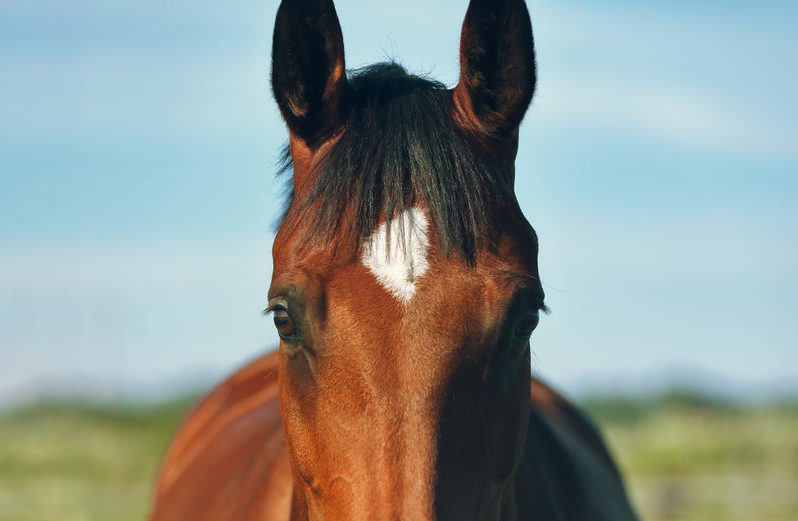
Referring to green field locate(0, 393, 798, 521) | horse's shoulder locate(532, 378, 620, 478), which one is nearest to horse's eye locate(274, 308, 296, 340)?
horse's shoulder locate(532, 378, 620, 478)

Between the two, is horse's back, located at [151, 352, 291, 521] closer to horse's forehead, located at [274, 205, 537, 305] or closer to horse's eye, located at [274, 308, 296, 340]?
horse's eye, located at [274, 308, 296, 340]

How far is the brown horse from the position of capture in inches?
80.6

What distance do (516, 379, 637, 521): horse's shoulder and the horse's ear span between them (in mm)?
1176

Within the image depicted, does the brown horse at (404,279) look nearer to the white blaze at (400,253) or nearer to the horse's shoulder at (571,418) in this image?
the white blaze at (400,253)

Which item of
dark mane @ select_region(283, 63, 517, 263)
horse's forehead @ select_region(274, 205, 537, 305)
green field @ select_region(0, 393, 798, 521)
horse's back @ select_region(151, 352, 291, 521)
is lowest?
green field @ select_region(0, 393, 798, 521)

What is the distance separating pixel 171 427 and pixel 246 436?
15.5 m

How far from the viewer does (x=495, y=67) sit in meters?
2.55

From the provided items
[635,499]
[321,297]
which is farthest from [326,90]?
[635,499]

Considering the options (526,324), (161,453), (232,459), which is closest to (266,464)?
(232,459)

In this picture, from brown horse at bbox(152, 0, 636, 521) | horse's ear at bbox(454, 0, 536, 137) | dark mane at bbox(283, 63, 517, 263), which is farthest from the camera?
horse's ear at bbox(454, 0, 536, 137)

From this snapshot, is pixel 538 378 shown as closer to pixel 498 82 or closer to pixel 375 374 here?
pixel 498 82

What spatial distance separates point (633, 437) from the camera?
18125mm

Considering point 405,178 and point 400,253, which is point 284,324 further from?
point 405,178

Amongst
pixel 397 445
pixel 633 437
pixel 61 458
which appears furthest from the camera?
pixel 633 437
